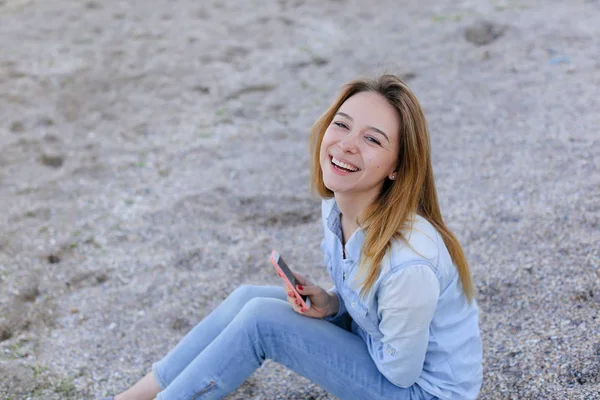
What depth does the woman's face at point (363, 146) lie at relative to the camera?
5.82ft

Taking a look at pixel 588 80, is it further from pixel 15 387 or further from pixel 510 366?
pixel 15 387

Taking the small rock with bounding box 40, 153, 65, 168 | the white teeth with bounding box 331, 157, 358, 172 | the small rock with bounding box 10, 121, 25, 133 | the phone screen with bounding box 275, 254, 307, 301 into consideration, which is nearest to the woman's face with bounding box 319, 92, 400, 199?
the white teeth with bounding box 331, 157, 358, 172

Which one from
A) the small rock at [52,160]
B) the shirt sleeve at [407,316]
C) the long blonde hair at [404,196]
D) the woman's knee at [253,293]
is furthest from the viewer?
the small rock at [52,160]

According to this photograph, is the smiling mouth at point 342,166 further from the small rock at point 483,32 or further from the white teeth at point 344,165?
the small rock at point 483,32

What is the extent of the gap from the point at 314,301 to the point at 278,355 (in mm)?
207

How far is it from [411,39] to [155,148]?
2555 millimetres

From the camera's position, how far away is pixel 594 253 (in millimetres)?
2588

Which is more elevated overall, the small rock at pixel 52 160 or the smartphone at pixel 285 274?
the smartphone at pixel 285 274

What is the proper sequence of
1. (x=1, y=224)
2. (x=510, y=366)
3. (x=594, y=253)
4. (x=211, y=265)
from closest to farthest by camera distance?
(x=510, y=366)
(x=594, y=253)
(x=211, y=265)
(x=1, y=224)

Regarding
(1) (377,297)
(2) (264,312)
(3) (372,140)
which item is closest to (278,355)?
(2) (264,312)

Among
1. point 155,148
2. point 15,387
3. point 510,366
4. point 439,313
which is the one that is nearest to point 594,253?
point 510,366

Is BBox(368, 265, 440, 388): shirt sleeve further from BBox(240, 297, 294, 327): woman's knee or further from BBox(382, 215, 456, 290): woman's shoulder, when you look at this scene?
BBox(240, 297, 294, 327): woman's knee

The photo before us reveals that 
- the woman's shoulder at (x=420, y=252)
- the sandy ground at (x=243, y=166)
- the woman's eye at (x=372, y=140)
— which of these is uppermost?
the woman's eye at (x=372, y=140)

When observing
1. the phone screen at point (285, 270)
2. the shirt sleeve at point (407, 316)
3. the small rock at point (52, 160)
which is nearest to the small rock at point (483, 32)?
the small rock at point (52, 160)
